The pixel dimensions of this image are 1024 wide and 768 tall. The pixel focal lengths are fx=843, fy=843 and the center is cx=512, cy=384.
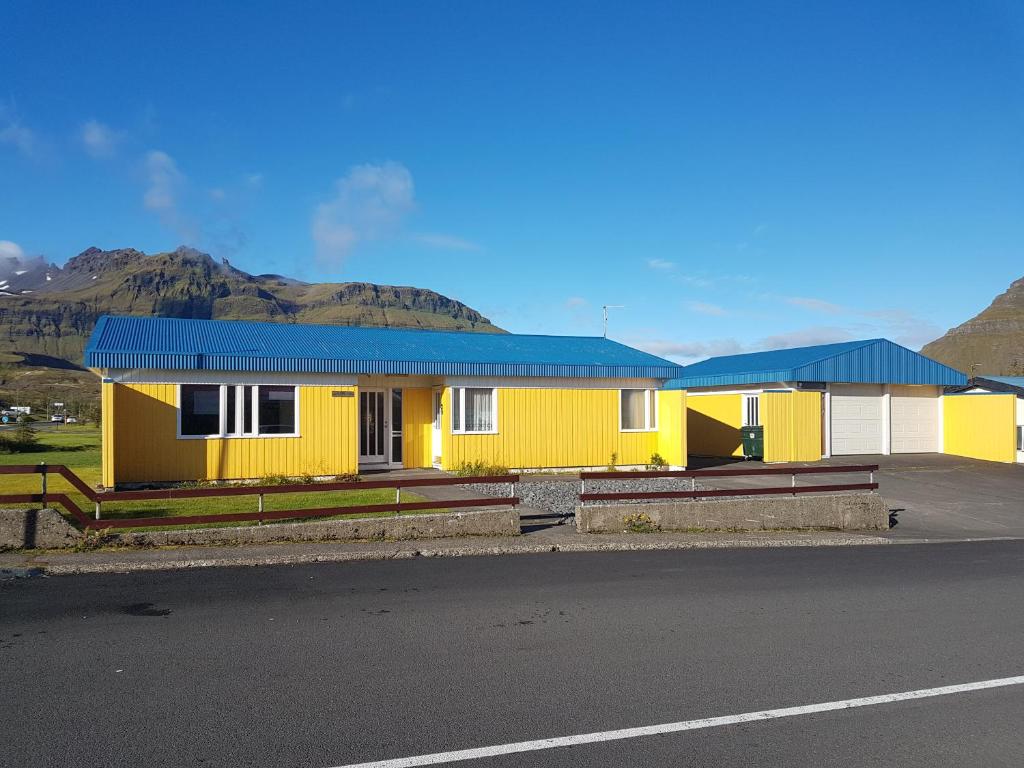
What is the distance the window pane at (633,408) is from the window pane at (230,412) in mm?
10396

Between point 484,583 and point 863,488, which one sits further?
point 863,488

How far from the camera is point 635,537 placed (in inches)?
521

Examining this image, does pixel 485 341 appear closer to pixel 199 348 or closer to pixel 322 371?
pixel 322 371

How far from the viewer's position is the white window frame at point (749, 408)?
2811cm

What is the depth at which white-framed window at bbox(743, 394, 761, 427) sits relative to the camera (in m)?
28.2

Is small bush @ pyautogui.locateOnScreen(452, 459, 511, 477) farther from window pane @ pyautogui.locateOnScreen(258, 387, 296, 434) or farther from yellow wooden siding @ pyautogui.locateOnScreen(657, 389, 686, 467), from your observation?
yellow wooden siding @ pyautogui.locateOnScreen(657, 389, 686, 467)

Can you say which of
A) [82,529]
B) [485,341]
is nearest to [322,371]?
[485,341]

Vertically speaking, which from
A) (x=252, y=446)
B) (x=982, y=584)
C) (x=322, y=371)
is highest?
(x=322, y=371)

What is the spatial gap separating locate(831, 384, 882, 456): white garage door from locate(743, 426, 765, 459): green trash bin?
3.17 m

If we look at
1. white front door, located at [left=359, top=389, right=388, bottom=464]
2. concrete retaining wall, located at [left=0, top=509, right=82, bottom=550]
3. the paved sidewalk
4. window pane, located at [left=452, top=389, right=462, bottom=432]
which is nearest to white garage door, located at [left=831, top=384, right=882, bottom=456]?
window pane, located at [left=452, top=389, right=462, bottom=432]

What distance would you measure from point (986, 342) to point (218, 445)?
143 metres

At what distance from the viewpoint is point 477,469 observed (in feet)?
68.7

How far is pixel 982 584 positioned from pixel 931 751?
20.1ft

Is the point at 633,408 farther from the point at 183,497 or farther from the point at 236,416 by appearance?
the point at 183,497
